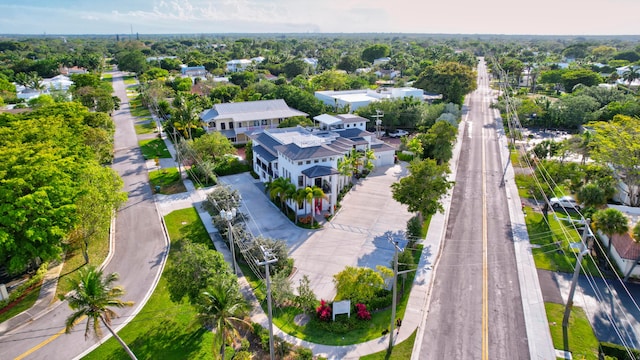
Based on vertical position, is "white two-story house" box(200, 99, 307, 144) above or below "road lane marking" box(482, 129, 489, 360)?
above

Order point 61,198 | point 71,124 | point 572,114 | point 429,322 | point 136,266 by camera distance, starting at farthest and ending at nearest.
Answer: point 572,114 → point 71,124 → point 136,266 → point 61,198 → point 429,322

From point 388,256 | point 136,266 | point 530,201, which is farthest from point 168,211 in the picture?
point 530,201

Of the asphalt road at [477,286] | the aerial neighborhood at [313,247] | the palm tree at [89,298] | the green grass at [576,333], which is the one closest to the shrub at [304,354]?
the aerial neighborhood at [313,247]

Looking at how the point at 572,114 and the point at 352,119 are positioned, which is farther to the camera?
the point at 572,114

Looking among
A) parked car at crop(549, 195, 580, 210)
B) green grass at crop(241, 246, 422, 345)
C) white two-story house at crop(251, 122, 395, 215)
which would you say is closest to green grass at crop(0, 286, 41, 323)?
green grass at crop(241, 246, 422, 345)

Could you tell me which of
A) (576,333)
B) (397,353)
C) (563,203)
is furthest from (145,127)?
(576,333)

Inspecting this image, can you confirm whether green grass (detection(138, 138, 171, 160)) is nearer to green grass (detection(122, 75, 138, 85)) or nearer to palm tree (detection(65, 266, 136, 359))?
palm tree (detection(65, 266, 136, 359))

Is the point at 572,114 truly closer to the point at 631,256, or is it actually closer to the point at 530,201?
the point at 530,201

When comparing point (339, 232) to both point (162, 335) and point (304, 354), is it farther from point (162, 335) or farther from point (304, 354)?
point (162, 335)
